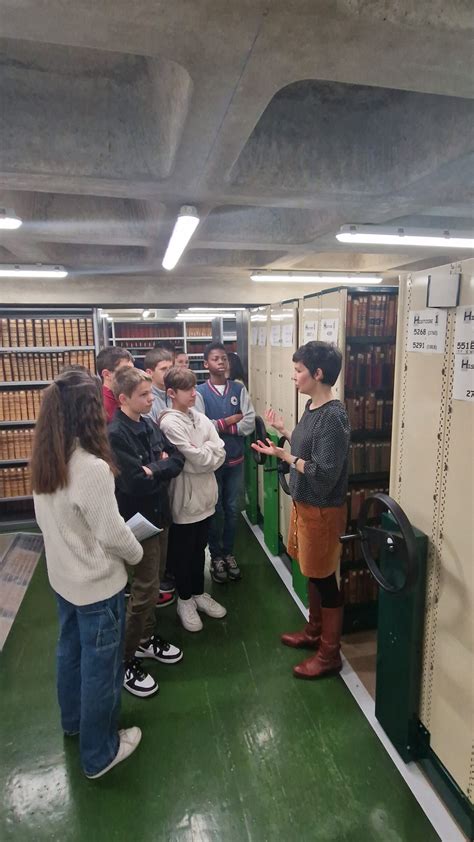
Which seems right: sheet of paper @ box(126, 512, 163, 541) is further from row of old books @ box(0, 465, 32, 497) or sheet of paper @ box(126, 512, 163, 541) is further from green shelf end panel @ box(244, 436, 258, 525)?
row of old books @ box(0, 465, 32, 497)

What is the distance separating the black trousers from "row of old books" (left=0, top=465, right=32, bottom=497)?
2581 mm

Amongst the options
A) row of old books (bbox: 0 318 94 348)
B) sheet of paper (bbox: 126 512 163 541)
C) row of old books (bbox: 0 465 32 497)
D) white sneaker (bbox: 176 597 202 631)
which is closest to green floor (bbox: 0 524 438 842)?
white sneaker (bbox: 176 597 202 631)

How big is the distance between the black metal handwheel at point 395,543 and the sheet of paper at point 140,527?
90 cm

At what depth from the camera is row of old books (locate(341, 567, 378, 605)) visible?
2691 millimetres

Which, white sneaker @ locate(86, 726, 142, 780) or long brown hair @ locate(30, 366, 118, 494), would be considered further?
white sneaker @ locate(86, 726, 142, 780)

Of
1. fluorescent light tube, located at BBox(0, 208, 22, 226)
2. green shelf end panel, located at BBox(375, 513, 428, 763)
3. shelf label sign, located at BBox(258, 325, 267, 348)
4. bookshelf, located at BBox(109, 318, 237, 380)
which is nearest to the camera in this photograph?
green shelf end panel, located at BBox(375, 513, 428, 763)

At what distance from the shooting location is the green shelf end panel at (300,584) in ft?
9.34

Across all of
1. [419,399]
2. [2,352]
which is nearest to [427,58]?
[419,399]

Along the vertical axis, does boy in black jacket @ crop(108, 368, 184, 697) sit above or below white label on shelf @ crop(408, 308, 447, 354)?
below

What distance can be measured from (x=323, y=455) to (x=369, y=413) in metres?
0.77

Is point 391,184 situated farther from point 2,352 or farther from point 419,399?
point 2,352

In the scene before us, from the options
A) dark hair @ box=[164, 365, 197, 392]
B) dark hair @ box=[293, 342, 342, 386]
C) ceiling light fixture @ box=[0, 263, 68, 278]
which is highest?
ceiling light fixture @ box=[0, 263, 68, 278]

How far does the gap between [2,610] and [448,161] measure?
383 centimetres

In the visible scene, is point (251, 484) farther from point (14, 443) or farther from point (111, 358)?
point (14, 443)
